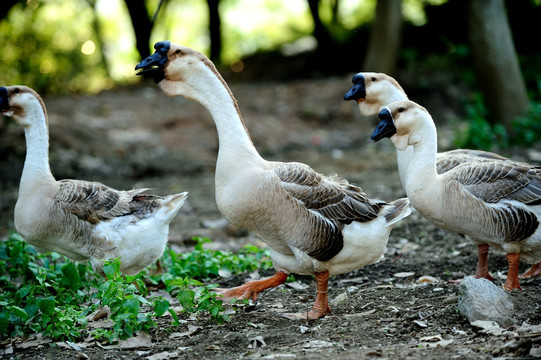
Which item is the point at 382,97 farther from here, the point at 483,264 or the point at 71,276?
the point at 71,276

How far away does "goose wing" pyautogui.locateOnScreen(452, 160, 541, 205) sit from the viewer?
510cm

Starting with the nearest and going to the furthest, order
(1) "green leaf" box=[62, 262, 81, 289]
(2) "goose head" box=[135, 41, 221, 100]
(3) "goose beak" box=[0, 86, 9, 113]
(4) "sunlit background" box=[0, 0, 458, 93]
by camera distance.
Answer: (2) "goose head" box=[135, 41, 221, 100] < (1) "green leaf" box=[62, 262, 81, 289] < (3) "goose beak" box=[0, 86, 9, 113] < (4) "sunlit background" box=[0, 0, 458, 93]

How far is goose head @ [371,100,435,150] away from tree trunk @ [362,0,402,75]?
34.7ft

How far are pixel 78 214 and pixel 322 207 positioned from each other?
2227 millimetres

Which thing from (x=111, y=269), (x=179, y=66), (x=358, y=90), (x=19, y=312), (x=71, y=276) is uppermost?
(x=179, y=66)

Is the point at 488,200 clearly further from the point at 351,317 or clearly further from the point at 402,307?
the point at 351,317

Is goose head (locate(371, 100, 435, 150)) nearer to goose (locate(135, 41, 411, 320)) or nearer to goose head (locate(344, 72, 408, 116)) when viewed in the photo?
goose (locate(135, 41, 411, 320))

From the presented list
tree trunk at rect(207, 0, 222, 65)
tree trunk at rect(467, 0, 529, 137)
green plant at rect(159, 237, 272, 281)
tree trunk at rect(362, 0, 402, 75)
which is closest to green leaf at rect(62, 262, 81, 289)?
green plant at rect(159, 237, 272, 281)

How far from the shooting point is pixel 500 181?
517 cm

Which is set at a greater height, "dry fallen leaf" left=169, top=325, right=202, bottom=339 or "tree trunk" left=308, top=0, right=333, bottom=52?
"tree trunk" left=308, top=0, right=333, bottom=52

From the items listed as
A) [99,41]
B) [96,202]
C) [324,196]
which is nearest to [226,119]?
[324,196]

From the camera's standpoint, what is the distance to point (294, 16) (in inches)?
1059

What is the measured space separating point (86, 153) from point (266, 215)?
8236 mm

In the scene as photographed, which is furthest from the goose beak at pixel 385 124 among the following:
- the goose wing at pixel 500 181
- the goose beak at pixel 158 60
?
the goose beak at pixel 158 60
